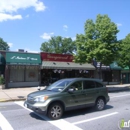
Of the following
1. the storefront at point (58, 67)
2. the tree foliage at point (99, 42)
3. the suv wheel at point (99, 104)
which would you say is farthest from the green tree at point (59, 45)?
the suv wheel at point (99, 104)

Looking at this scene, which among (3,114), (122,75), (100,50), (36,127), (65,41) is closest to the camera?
(36,127)

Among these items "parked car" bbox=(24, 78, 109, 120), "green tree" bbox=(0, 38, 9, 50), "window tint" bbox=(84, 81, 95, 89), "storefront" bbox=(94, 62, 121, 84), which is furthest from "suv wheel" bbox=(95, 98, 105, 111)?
"green tree" bbox=(0, 38, 9, 50)

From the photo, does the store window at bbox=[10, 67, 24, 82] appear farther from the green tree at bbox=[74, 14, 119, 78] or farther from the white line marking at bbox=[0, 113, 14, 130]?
the white line marking at bbox=[0, 113, 14, 130]

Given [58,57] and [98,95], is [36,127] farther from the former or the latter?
[58,57]

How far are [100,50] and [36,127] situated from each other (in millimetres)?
13331

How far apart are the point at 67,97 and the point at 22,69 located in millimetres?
15046

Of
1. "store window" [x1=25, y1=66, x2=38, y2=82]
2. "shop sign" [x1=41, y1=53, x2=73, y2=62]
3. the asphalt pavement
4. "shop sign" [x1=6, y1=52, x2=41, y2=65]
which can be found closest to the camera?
the asphalt pavement

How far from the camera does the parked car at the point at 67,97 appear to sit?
298 inches

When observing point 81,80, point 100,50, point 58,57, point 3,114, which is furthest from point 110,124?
point 58,57

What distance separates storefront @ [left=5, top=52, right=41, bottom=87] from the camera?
67.5 feet

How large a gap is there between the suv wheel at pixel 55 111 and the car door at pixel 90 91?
5.44 feet

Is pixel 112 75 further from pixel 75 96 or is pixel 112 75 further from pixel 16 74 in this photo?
pixel 75 96

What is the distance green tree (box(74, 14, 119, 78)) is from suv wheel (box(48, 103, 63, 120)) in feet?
38.3

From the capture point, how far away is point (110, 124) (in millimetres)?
6996
